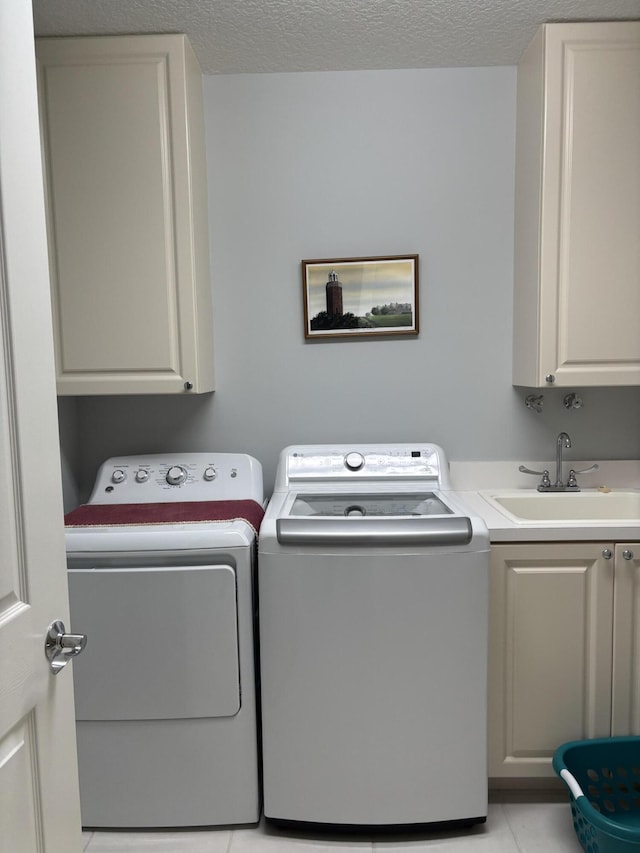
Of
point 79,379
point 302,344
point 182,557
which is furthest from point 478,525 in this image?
point 79,379

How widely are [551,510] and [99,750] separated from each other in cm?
177

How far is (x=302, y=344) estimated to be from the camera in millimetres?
2600

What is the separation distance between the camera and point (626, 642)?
2.06 metres

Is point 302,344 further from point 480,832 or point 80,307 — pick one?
point 480,832

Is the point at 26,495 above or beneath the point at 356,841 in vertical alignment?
above

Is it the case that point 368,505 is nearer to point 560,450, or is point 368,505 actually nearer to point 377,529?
point 377,529

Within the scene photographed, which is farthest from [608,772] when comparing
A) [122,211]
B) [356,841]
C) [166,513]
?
[122,211]

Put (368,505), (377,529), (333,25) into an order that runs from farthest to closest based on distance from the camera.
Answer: (368,505), (333,25), (377,529)

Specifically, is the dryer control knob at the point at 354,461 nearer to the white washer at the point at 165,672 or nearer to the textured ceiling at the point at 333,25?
the white washer at the point at 165,672

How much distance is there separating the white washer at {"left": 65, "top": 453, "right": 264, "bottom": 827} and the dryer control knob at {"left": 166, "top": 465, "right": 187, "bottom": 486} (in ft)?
1.28

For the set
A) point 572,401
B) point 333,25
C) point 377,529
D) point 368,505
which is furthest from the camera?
point 572,401

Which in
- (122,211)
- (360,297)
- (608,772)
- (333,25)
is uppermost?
(333,25)

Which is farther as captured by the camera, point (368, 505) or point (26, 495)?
point (368, 505)

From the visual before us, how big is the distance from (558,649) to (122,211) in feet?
6.74
